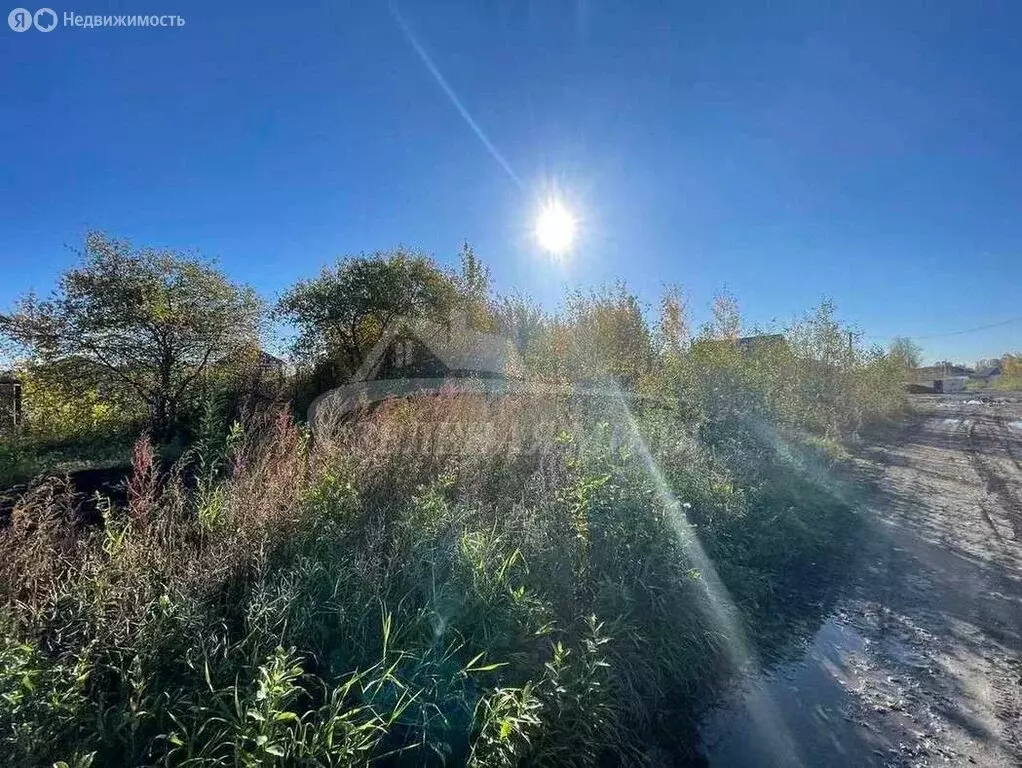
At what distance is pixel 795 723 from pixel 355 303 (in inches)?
403

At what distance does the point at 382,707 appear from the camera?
72.7 inches

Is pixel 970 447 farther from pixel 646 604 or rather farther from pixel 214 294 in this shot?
pixel 214 294

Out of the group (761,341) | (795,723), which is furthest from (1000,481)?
(795,723)

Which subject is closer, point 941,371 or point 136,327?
point 136,327

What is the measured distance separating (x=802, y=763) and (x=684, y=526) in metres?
1.54

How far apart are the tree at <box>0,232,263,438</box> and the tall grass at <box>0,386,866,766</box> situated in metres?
5.01

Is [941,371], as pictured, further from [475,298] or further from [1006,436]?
[475,298]

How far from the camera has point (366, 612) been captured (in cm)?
223

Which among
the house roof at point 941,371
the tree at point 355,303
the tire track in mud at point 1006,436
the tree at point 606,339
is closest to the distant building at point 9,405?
the tree at point 355,303

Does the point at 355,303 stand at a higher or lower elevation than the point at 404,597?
higher

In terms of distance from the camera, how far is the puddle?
2131mm

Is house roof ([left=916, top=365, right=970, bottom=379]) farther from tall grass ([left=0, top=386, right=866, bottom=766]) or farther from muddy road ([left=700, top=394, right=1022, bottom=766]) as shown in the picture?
tall grass ([left=0, top=386, right=866, bottom=766])

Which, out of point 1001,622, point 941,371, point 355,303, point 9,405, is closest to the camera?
point 1001,622

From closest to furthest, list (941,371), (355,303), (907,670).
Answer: (907,670), (355,303), (941,371)
